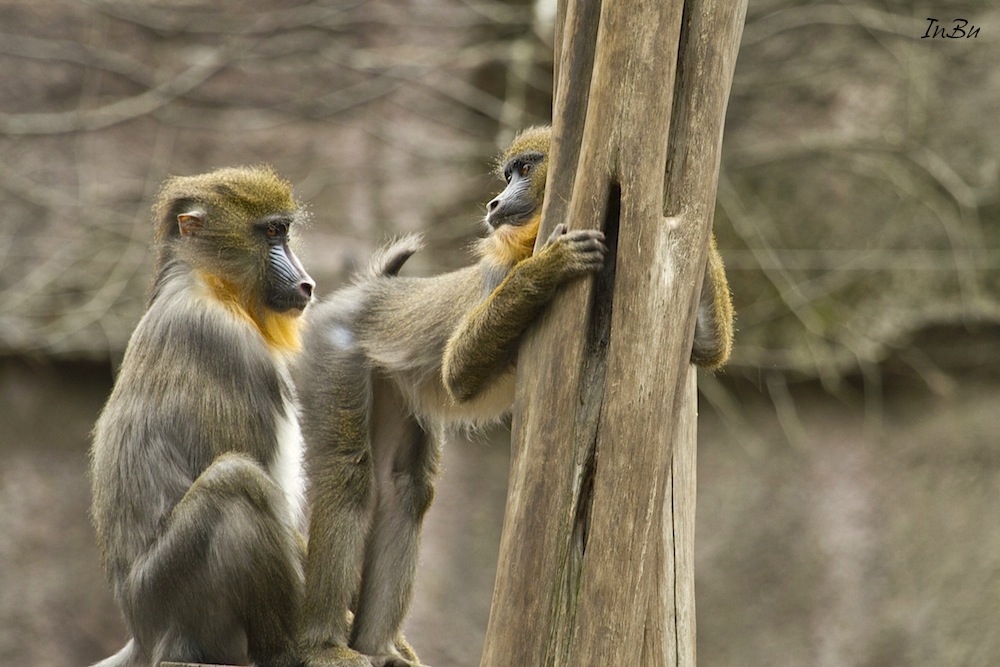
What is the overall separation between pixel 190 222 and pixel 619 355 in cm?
201

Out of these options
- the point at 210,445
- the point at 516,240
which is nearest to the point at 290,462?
the point at 210,445

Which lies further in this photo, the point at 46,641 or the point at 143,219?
the point at 143,219

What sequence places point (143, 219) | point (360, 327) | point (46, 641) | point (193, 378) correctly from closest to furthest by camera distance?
point (193, 378) → point (360, 327) → point (46, 641) → point (143, 219)

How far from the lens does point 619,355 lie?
3.50 m

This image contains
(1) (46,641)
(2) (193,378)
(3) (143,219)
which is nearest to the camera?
(2) (193,378)

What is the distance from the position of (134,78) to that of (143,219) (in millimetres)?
960

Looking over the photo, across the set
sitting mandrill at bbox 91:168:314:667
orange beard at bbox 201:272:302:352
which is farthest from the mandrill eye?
orange beard at bbox 201:272:302:352

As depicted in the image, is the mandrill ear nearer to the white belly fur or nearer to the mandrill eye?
the mandrill eye

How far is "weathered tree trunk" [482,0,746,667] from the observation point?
3.46 m

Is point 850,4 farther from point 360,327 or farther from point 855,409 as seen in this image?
point 360,327

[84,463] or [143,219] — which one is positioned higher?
[143,219]

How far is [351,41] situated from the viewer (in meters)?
8.27

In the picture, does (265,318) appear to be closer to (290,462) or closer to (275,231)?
(275,231)

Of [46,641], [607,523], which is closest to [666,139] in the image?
[607,523]
